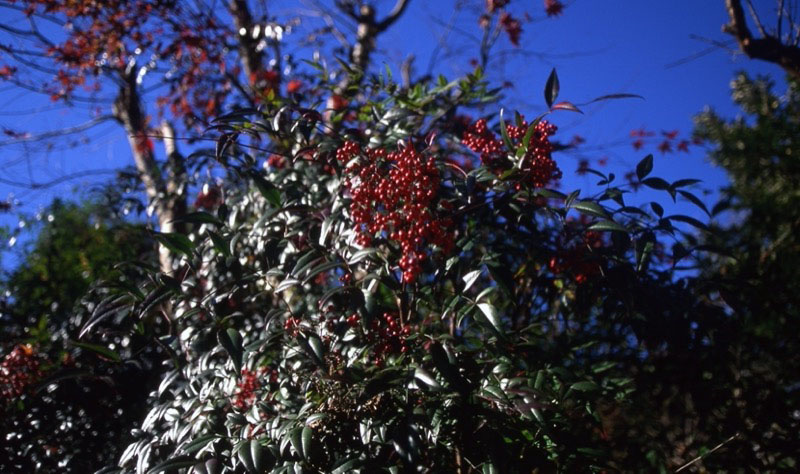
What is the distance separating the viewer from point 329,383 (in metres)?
1.58

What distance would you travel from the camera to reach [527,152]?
162cm

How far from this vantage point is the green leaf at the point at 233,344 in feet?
4.42

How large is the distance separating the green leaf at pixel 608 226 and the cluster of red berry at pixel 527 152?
22 centimetres

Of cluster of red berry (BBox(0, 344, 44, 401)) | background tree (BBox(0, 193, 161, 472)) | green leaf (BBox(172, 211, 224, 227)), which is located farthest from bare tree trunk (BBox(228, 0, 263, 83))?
green leaf (BBox(172, 211, 224, 227))

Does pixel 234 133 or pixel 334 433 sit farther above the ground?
pixel 234 133

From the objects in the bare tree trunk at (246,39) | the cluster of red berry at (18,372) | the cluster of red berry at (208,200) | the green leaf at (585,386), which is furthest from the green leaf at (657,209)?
the bare tree trunk at (246,39)

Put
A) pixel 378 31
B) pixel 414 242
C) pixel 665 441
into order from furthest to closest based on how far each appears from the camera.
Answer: pixel 378 31 < pixel 665 441 < pixel 414 242

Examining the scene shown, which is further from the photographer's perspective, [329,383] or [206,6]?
[206,6]

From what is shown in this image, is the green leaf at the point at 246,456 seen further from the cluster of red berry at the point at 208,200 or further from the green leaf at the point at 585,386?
the cluster of red berry at the point at 208,200

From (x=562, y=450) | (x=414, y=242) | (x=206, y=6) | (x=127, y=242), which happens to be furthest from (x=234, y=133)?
(x=206, y=6)

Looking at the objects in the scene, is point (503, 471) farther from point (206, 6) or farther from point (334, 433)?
point (206, 6)

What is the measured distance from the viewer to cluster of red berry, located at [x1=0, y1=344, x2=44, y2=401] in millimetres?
2193

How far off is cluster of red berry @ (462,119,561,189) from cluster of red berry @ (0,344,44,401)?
192 cm

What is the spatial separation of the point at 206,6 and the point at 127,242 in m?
2.21
